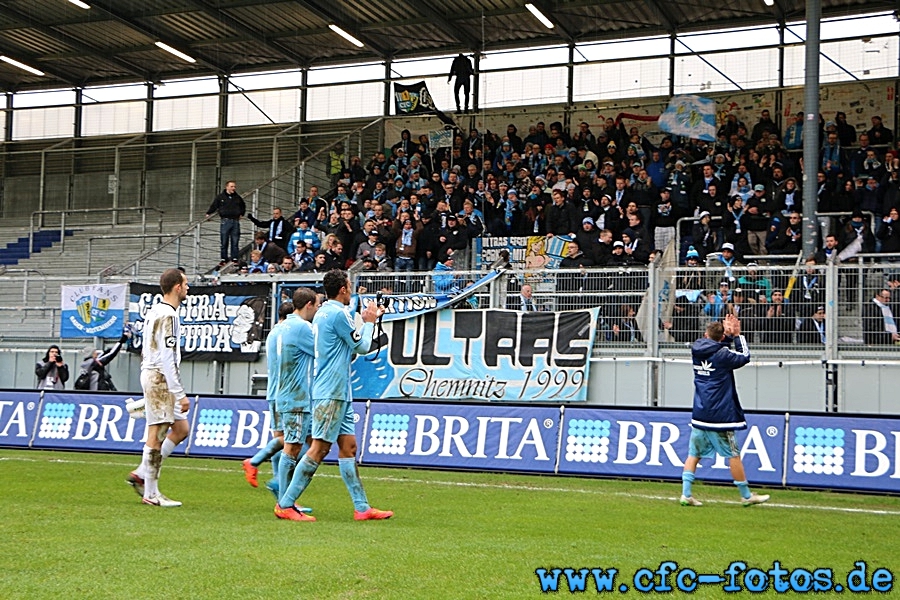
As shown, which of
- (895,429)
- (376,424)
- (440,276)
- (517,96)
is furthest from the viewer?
(517,96)

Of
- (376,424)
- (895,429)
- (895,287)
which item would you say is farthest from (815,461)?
(376,424)

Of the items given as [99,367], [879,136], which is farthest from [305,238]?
[879,136]

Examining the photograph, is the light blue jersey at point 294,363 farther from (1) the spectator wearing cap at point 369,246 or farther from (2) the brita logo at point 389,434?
(1) the spectator wearing cap at point 369,246

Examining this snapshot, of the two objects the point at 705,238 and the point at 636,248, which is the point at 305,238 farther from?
the point at 705,238

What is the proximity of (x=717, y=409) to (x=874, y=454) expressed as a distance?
2.53 m

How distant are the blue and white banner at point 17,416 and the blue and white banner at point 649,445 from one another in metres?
9.13

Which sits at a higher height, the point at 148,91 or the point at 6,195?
the point at 148,91

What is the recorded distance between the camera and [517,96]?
32.4 meters

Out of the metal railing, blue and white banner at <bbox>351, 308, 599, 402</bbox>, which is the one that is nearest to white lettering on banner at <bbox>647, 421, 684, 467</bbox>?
blue and white banner at <bbox>351, 308, 599, 402</bbox>

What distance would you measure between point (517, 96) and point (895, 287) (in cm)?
1718

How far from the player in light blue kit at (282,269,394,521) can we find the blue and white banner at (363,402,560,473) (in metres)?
5.71

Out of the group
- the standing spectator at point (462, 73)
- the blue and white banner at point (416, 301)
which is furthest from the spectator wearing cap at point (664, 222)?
the standing spectator at point (462, 73)

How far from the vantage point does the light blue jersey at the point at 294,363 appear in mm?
11172

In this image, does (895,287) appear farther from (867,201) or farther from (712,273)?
(867,201)
